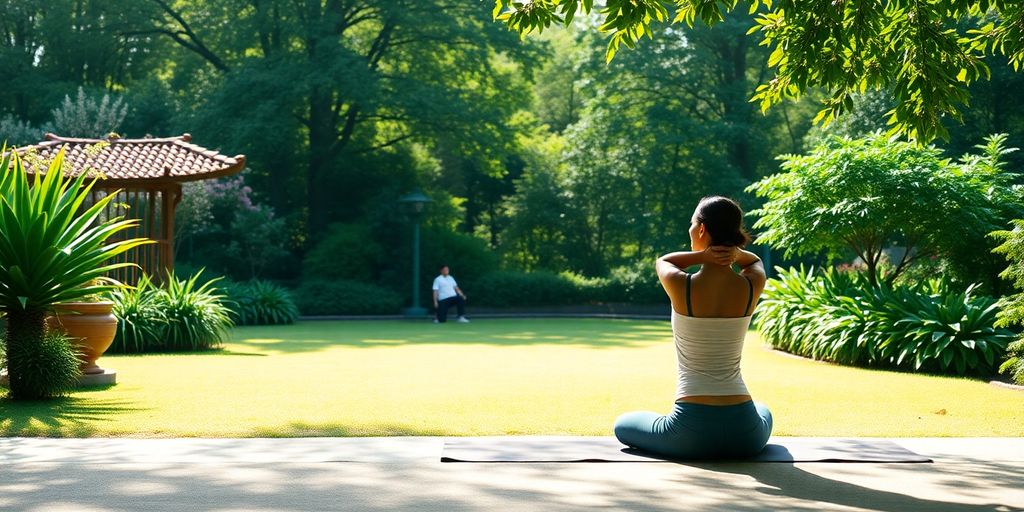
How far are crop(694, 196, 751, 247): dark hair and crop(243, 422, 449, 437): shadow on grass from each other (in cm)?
284

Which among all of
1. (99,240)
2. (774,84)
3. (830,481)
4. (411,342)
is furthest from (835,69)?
(411,342)

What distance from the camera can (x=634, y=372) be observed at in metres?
13.0

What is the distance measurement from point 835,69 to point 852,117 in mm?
20002

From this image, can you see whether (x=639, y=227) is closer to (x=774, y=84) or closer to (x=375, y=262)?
(x=375, y=262)

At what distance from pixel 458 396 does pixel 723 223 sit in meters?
4.93

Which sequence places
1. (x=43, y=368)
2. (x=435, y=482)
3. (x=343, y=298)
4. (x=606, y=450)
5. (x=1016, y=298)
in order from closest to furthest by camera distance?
(x=435, y=482) < (x=606, y=450) < (x=43, y=368) < (x=1016, y=298) < (x=343, y=298)

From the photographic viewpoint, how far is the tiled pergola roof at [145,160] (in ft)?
60.3

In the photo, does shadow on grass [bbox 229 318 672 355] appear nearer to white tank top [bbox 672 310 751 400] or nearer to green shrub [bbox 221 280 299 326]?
green shrub [bbox 221 280 299 326]

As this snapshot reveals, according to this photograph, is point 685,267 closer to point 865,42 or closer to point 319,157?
point 865,42

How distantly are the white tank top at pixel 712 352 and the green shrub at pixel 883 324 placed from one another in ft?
25.1

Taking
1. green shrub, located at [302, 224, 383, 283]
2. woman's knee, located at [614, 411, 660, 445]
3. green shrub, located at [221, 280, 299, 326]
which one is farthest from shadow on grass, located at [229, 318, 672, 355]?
woman's knee, located at [614, 411, 660, 445]

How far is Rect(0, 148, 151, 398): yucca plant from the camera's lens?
9.25m

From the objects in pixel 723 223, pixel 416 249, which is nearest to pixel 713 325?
pixel 723 223

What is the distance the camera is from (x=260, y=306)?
24.9m
